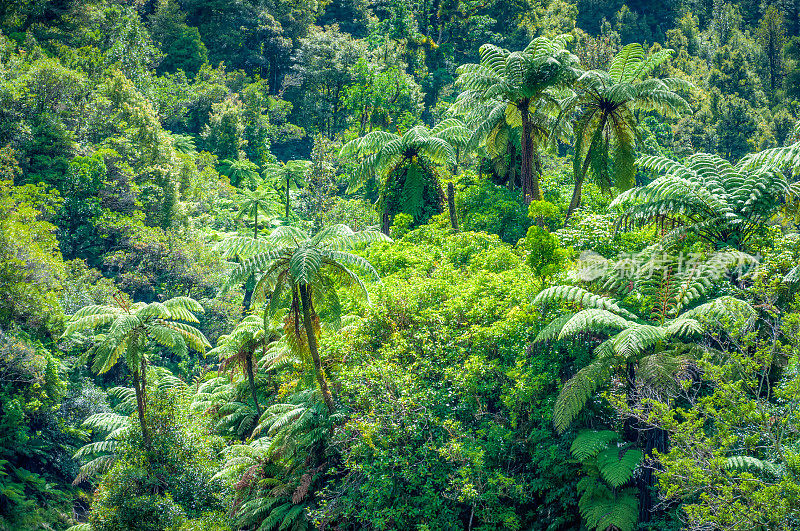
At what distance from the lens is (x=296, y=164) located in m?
38.8

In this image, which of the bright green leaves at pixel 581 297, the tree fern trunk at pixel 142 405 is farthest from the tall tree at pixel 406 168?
the bright green leaves at pixel 581 297

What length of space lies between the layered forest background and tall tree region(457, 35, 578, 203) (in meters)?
0.08

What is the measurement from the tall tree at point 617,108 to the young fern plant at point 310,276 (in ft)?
22.1

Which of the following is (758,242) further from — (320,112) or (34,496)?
(320,112)

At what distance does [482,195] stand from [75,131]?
937 inches

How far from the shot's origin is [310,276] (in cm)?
1224

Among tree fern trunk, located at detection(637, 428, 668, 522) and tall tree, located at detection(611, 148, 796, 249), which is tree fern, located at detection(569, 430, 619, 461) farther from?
tall tree, located at detection(611, 148, 796, 249)

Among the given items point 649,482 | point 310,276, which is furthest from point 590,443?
point 310,276

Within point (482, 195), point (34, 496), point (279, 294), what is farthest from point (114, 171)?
point (279, 294)

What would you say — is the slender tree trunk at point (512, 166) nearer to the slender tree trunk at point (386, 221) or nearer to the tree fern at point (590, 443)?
the slender tree trunk at point (386, 221)

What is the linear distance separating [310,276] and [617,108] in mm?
9283

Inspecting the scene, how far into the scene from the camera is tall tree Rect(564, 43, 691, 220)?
16.0 meters

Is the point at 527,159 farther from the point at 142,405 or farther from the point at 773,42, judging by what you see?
the point at 773,42

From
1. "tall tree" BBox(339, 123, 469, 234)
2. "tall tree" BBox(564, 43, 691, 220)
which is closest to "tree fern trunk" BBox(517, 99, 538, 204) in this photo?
"tall tree" BBox(564, 43, 691, 220)
